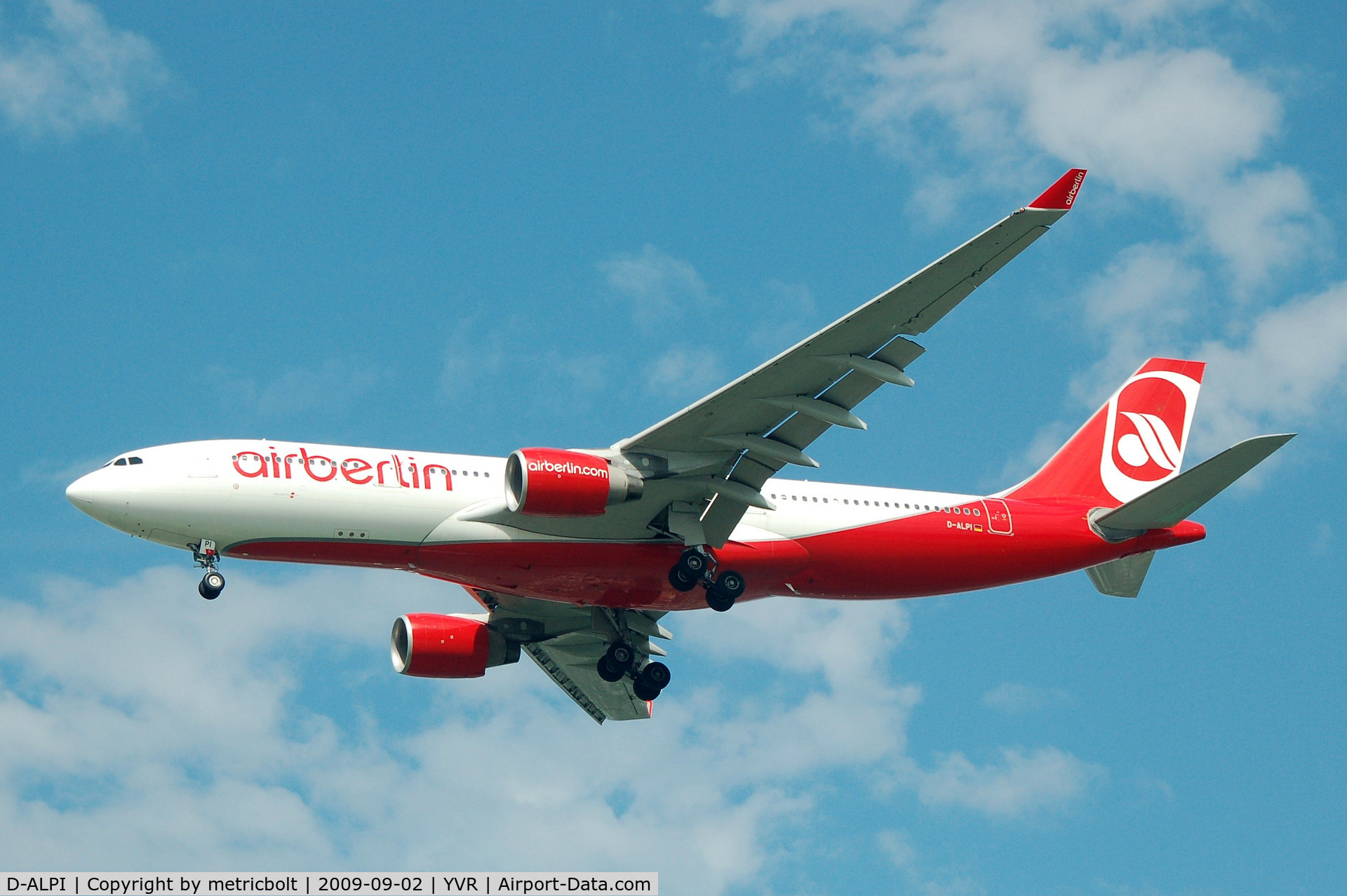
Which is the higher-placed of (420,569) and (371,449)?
(371,449)

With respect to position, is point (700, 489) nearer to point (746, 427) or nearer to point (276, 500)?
point (746, 427)

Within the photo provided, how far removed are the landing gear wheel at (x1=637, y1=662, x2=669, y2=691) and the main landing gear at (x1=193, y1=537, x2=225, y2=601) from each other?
1151cm

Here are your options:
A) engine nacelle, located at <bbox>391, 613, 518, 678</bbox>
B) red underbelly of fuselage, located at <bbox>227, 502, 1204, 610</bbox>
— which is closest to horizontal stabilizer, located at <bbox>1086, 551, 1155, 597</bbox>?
red underbelly of fuselage, located at <bbox>227, 502, 1204, 610</bbox>

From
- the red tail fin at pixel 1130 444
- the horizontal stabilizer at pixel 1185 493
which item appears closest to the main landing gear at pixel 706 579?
the red tail fin at pixel 1130 444

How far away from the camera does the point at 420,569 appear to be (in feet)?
104

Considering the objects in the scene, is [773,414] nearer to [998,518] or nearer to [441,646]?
[998,518]

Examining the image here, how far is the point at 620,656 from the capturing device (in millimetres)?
37000

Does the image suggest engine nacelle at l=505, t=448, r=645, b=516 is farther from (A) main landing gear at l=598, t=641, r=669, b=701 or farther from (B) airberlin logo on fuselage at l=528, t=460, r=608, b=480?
(A) main landing gear at l=598, t=641, r=669, b=701

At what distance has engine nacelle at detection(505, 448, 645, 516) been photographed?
2962 cm

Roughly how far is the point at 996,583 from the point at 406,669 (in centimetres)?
1495

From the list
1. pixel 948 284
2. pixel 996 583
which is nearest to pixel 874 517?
pixel 996 583

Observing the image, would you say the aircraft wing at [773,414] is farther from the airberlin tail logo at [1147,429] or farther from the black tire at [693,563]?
the airberlin tail logo at [1147,429]

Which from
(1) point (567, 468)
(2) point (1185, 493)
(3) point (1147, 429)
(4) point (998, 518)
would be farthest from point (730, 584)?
(3) point (1147, 429)

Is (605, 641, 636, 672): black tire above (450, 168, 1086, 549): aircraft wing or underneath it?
underneath
